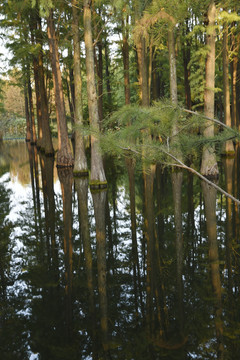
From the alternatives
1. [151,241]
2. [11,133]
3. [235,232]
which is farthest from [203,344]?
[11,133]

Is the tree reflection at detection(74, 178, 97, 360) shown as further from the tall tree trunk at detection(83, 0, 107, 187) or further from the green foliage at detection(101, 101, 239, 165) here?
the green foliage at detection(101, 101, 239, 165)

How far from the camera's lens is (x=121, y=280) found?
192 inches

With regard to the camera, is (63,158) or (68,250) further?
(63,158)

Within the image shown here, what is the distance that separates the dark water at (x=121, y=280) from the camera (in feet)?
11.4

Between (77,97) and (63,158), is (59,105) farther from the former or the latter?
(77,97)

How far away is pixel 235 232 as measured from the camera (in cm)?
671

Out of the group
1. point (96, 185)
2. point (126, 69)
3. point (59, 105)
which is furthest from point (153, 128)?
point (126, 69)

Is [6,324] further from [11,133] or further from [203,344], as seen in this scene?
[11,133]

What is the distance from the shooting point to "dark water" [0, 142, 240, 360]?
136 inches

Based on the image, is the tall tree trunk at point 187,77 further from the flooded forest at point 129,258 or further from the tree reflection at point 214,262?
the tree reflection at point 214,262

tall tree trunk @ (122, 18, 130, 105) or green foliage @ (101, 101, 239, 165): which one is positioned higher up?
tall tree trunk @ (122, 18, 130, 105)

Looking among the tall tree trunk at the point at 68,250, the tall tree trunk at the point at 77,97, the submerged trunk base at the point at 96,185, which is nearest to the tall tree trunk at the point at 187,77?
the tall tree trunk at the point at 77,97

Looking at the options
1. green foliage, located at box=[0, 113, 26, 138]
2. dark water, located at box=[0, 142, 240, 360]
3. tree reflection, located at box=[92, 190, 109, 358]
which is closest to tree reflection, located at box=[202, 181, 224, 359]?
dark water, located at box=[0, 142, 240, 360]

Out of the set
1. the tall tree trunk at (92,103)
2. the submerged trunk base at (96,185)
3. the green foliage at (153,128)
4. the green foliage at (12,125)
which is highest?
the green foliage at (12,125)
